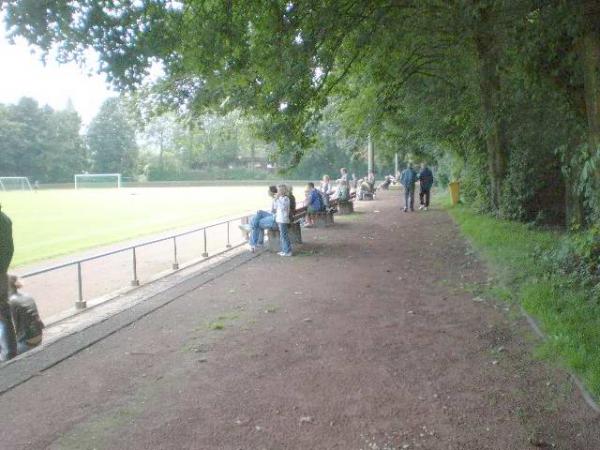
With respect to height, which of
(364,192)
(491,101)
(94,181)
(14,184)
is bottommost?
(364,192)

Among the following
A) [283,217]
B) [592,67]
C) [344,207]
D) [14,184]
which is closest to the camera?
[592,67]

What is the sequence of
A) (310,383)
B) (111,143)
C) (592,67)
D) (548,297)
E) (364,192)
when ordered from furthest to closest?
(111,143) < (364,192) < (592,67) < (548,297) < (310,383)

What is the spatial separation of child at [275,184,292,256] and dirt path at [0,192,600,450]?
13.2 ft

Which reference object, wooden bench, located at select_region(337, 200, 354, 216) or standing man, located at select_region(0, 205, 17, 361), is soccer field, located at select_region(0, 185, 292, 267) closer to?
wooden bench, located at select_region(337, 200, 354, 216)

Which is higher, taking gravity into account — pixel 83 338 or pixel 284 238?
pixel 284 238

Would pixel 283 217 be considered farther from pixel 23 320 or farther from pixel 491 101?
pixel 23 320

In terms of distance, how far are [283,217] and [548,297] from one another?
6629 millimetres

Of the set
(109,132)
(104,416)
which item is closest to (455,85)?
(104,416)

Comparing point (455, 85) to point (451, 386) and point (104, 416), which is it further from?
point (104, 416)

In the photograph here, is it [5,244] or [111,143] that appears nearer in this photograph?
[5,244]

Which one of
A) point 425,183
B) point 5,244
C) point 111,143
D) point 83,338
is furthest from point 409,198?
point 111,143

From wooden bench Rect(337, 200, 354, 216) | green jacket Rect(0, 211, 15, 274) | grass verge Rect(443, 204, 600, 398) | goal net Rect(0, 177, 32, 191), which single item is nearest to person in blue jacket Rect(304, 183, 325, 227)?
wooden bench Rect(337, 200, 354, 216)

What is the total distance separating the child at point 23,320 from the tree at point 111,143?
8221 centimetres

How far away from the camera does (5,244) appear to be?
6.42 meters
